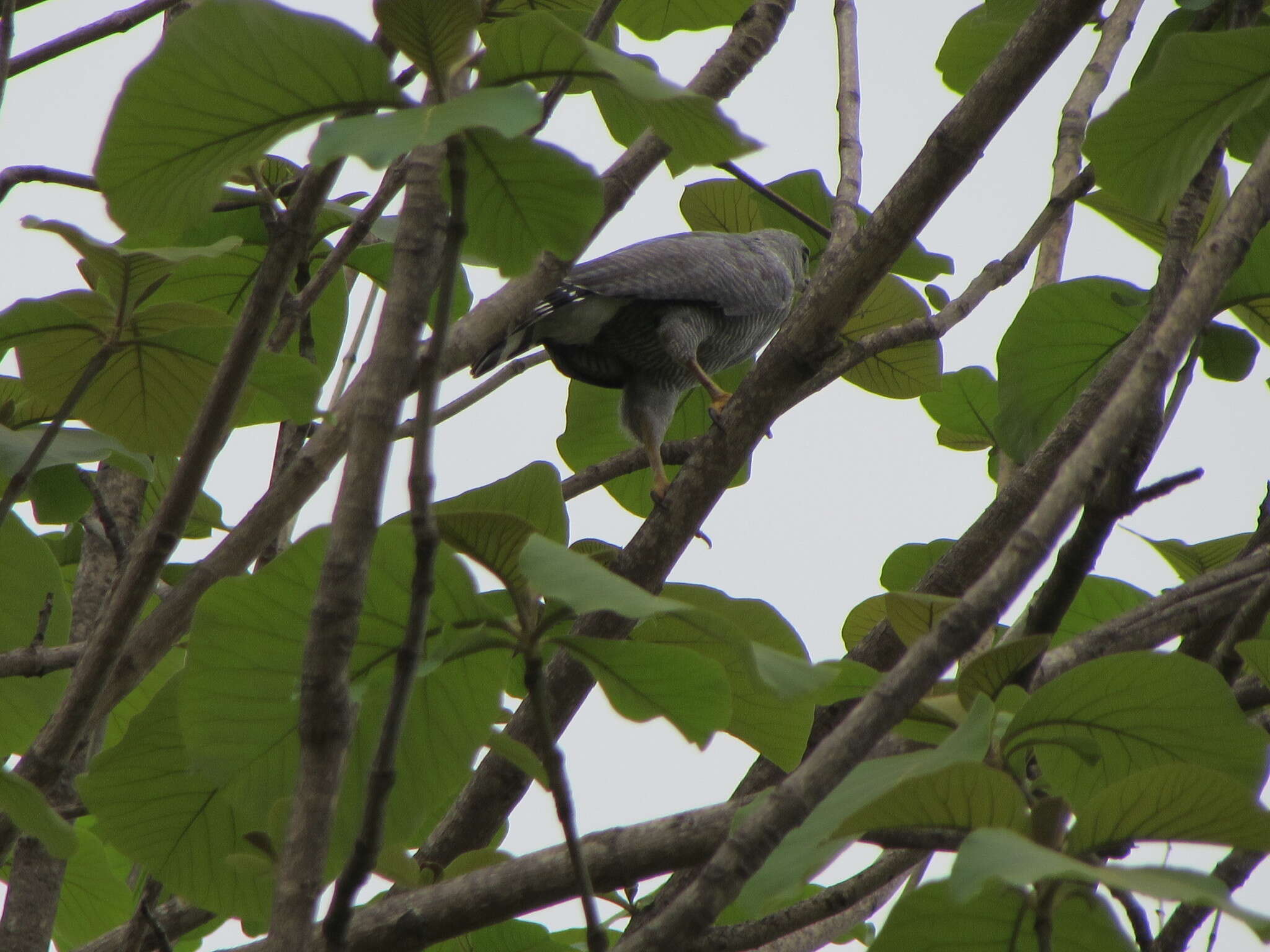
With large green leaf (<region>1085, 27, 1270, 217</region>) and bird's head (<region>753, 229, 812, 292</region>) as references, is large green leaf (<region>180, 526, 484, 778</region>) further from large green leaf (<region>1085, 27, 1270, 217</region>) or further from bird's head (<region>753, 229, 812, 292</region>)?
bird's head (<region>753, 229, 812, 292</region>)

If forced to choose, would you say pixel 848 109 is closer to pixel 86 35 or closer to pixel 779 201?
pixel 779 201

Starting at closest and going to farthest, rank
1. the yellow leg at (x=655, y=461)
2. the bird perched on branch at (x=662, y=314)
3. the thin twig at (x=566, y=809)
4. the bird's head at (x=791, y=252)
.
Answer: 1. the thin twig at (x=566, y=809)
2. the yellow leg at (x=655, y=461)
3. the bird perched on branch at (x=662, y=314)
4. the bird's head at (x=791, y=252)

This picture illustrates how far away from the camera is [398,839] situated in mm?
1426

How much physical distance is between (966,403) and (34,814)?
1952 mm

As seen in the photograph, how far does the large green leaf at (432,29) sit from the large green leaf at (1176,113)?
0.77 metres

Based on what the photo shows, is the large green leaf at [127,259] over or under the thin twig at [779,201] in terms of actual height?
under

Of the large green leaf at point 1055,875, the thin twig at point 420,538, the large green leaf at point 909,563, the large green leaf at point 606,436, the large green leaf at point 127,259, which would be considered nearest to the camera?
the large green leaf at point 1055,875

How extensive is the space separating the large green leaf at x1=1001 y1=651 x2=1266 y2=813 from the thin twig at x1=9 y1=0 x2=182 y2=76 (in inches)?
67.6

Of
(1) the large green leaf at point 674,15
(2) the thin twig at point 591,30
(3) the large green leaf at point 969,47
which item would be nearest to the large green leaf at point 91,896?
(2) the thin twig at point 591,30

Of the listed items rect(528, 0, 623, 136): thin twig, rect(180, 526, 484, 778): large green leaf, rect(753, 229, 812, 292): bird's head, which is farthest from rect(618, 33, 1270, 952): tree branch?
rect(753, 229, 812, 292): bird's head

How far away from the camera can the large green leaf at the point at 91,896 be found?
2.06 meters

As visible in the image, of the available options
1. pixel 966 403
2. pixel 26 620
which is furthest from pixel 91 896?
pixel 966 403

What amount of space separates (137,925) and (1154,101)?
157 centimetres

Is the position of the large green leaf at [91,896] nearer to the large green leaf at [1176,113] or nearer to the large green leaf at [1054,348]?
the large green leaf at [1054,348]
